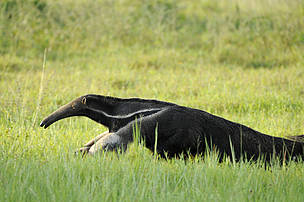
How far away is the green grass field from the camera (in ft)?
10.5

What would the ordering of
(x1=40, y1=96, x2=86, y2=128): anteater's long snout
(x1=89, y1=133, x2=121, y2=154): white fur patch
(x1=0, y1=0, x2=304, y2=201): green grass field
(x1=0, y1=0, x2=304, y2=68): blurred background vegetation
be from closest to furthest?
1. (x1=0, y1=0, x2=304, y2=201): green grass field
2. (x1=89, y1=133, x2=121, y2=154): white fur patch
3. (x1=40, y1=96, x2=86, y2=128): anteater's long snout
4. (x1=0, y1=0, x2=304, y2=68): blurred background vegetation

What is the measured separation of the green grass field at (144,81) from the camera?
3186mm

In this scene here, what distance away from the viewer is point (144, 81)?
29.3 feet

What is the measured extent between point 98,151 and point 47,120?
2.42 feet

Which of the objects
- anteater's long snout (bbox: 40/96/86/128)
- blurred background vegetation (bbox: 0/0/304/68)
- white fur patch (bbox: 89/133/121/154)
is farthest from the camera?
blurred background vegetation (bbox: 0/0/304/68)

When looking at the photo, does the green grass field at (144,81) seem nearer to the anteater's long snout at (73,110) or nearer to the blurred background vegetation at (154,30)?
the blurred background vegetation at (154,30)

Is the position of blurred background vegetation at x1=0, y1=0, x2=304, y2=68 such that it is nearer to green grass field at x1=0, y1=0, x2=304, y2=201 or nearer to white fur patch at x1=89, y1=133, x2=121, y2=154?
green grass field at x1=0, y1=0, x2=304, y2=201

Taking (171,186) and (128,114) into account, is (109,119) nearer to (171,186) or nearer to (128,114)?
(128,114)

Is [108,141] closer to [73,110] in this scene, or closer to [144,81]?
[73,110]

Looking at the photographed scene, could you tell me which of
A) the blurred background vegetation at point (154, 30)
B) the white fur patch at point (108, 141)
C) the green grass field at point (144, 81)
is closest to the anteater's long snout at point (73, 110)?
the green grass field at point (144, 81)

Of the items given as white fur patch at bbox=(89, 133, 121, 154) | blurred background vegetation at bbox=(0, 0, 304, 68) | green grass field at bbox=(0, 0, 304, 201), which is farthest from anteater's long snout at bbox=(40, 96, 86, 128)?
blurred background vegetation at bbox=(0, 0, 304, 68)

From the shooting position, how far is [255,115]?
6.08m

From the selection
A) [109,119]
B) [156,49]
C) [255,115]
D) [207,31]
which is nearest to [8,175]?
[109,119]

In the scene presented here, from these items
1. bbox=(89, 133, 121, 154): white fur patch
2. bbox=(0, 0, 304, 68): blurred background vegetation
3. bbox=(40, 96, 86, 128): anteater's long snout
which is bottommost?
bbox=(89, 133, 121, 154): white fur patch
